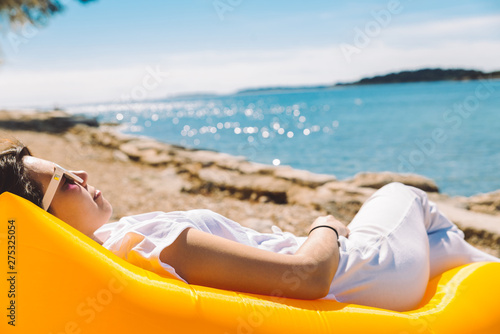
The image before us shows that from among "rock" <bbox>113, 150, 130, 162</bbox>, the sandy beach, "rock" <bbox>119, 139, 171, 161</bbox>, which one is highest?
the sandy beach

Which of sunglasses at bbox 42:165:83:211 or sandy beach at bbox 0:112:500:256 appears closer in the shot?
sunglasses at bbox 42:165:83:211

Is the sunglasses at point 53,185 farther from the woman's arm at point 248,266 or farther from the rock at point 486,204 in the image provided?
the rock at point 486,204

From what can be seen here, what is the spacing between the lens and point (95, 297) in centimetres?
153

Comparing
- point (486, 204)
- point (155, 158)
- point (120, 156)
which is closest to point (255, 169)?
point (155, 158)

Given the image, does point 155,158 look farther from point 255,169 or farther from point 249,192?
point 249,192

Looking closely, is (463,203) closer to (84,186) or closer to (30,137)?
(84,186)

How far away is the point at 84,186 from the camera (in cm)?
185

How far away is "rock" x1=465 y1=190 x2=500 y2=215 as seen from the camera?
5958 millimetres

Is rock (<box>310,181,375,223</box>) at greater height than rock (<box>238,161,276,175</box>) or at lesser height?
greater

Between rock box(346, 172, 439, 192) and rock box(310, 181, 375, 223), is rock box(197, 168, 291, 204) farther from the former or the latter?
rock box(346, 172, 439, 192)

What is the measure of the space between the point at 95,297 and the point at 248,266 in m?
0.55

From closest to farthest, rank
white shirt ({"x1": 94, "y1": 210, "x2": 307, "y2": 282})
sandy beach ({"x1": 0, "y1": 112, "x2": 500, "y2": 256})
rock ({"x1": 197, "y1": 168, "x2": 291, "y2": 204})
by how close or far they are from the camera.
A: white shirt ({"x1": 94, "y1": 210, "x2": 307, "y2": 282}), sandy beach ({"x1": 0, "y1": 112, "x2": 500, "y2": 256}), rock ({"x1": 197, "y1": 168, "x2": 291, "y2": 204})

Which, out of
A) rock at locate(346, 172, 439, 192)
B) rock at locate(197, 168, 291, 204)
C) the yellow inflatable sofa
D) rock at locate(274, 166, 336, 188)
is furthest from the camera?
rock at locate(346, 172, 439, 192)

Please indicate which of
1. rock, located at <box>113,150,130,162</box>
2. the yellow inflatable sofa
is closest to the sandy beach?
rock, located at <box>113,150,130,162</box>
